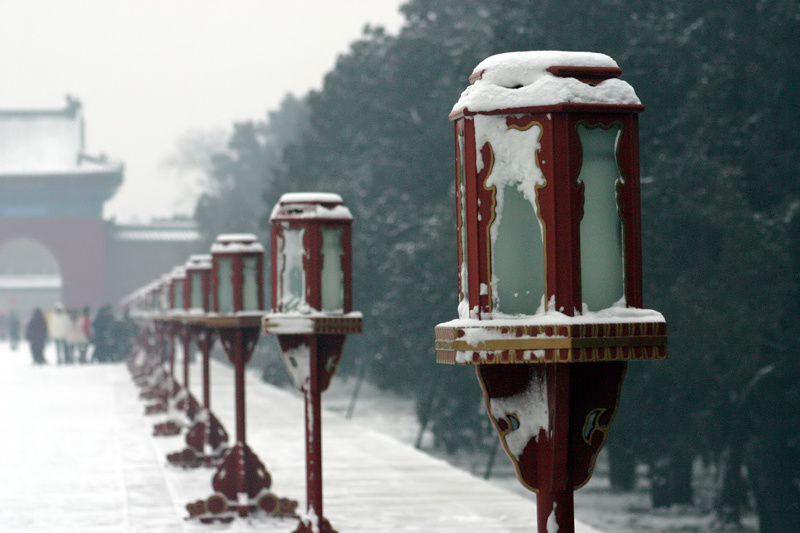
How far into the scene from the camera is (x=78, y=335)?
95.3 feet

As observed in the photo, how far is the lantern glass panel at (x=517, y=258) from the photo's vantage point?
255 cm

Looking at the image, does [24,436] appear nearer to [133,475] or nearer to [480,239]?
[133,475]

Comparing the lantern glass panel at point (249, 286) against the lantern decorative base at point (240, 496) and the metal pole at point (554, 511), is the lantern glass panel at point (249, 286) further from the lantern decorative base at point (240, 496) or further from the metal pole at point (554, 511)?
the metal pole at point (554, 511)

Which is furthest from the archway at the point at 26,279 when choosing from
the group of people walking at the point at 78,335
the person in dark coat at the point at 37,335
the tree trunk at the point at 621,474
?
the tree trunk at the point at 621,474

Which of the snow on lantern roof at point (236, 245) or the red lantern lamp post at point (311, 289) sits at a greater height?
the snow on lantern roof at point (236, 245)

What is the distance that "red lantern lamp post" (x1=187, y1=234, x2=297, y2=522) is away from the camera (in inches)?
272

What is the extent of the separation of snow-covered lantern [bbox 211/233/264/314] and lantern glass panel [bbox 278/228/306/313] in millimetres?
1542

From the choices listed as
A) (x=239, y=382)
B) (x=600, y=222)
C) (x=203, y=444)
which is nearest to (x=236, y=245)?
(x=239, y=382)

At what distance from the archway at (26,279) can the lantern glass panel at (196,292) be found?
155 feet

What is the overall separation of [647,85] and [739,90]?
2.10m

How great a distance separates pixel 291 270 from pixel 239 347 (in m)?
1.69

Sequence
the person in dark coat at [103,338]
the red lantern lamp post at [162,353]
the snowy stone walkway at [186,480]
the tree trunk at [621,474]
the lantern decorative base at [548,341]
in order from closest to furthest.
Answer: the lantern decorative base at [548,341], the snowy stone walkway at [186,480], the red lantern lamp post at [162,353], the tree trunk at [621,474], the person in dark coat at [103,338]

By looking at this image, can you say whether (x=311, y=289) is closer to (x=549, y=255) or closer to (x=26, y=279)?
(x=549, y=255)

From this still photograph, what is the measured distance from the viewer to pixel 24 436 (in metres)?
12.2
